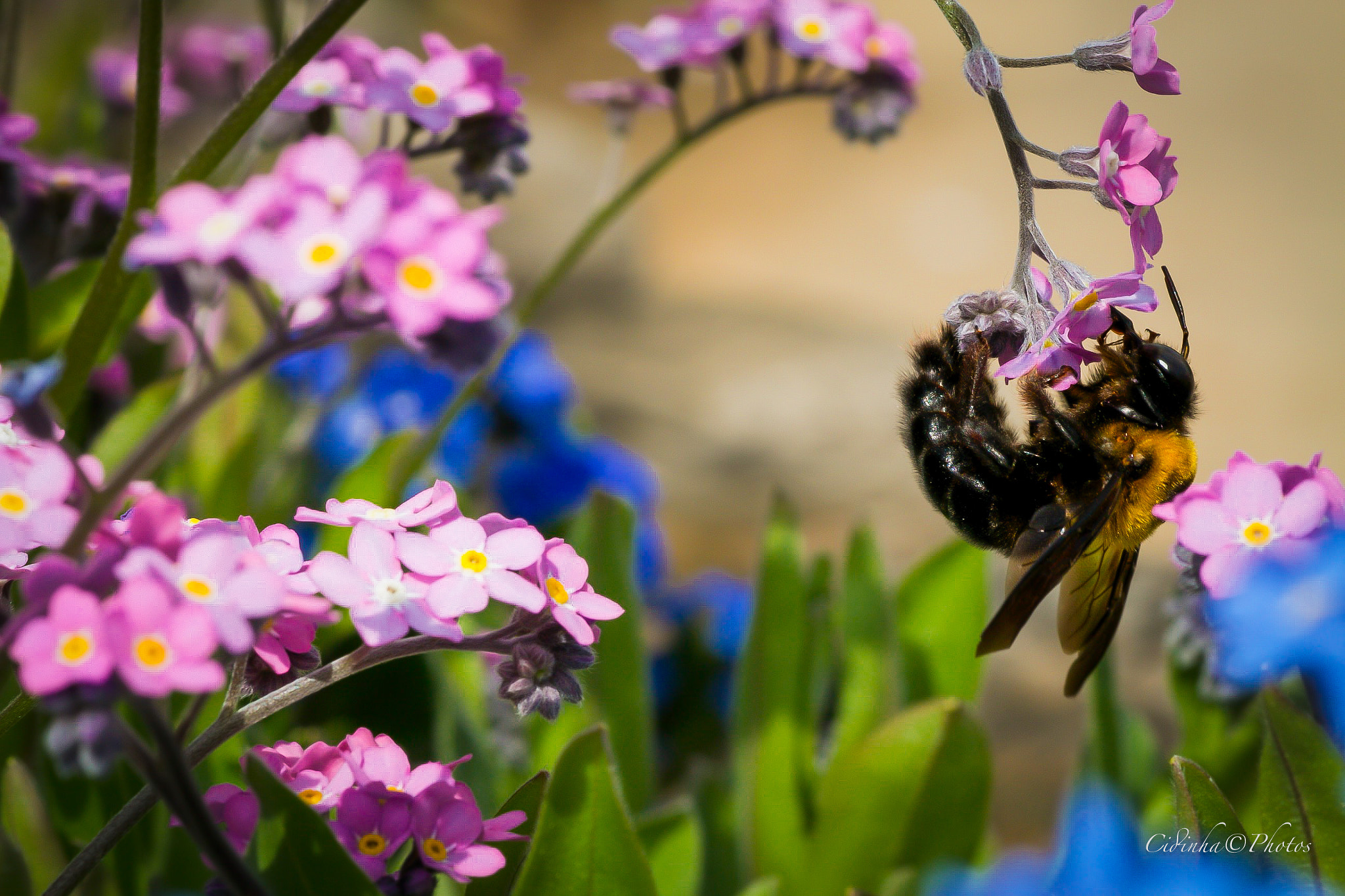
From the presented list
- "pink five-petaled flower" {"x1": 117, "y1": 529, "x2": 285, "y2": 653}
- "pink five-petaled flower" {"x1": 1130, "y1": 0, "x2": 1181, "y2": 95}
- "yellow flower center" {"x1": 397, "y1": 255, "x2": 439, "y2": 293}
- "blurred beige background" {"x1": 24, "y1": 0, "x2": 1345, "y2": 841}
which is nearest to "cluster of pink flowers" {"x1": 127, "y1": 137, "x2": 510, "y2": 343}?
"yellow flower center" {"x1": 397, "y1": 255, "x2": 439, "y2": 293}

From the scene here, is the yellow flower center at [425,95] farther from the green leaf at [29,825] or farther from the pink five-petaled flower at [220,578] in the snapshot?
the green leaf at [29,825]

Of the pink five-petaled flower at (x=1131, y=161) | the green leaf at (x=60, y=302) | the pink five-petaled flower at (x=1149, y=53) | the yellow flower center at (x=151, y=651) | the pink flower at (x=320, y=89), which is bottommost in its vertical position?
the green leaf at (x=60, y=302)

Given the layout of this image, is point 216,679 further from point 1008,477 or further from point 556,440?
point 556,440

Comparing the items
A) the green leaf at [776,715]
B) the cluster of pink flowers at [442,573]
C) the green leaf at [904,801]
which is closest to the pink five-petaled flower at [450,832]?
the cluster of pink flowers at [442,573]

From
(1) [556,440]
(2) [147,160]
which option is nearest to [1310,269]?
(1) [556,440]

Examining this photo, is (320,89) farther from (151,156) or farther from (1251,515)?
(1251,515)

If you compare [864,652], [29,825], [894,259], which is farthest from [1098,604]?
[894,259]
